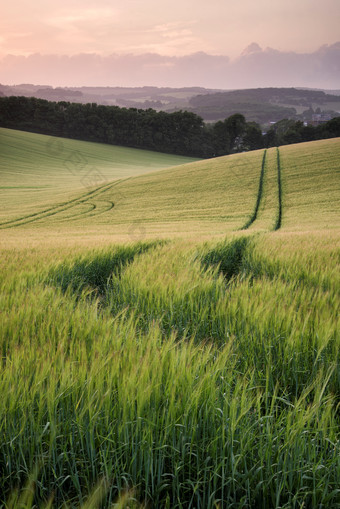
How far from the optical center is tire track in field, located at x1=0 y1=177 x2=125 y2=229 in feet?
77.1

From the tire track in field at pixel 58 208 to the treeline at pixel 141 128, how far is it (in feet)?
165

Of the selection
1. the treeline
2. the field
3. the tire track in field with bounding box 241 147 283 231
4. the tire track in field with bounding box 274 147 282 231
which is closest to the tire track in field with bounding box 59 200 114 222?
the tire track in field with bounding box 241 147 283 231

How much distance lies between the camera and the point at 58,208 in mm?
28344

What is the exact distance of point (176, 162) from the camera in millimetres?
74188

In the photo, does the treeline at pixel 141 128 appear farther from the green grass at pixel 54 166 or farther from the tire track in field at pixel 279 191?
the tire track in field at pixel 279 191

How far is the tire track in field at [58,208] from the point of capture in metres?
23.5

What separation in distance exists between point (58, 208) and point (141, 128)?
205 feet

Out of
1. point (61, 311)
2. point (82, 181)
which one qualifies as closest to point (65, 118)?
point (82, 181)

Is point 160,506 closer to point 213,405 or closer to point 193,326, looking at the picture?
point 213,405

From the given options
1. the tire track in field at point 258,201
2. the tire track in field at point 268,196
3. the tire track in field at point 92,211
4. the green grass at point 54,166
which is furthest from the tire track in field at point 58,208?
the tire track in field at point 268,196

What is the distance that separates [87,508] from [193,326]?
2183mm

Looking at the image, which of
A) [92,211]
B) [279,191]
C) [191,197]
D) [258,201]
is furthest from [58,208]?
[279,191]

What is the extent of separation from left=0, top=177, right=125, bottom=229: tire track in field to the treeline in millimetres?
50297

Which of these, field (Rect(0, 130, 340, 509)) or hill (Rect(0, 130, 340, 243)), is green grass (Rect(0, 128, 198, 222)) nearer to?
hill (Rect(0, 130, 340, 243))
